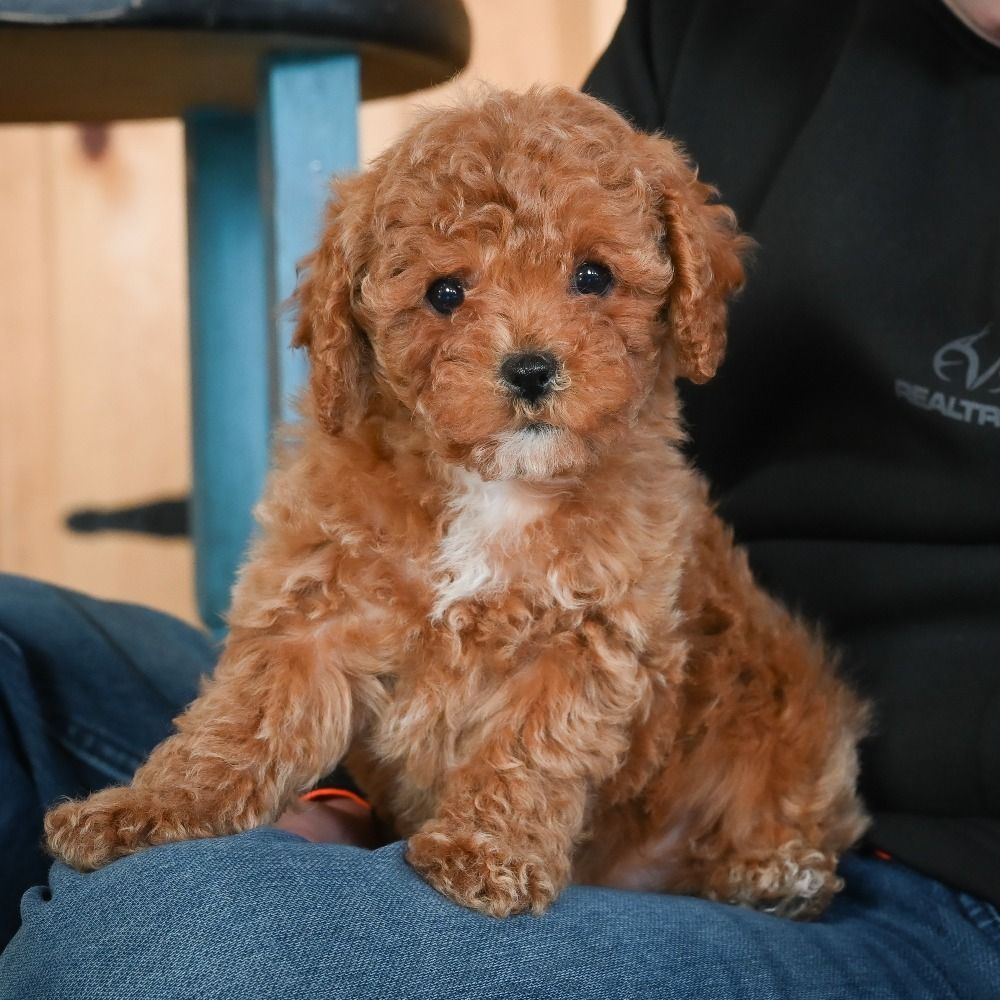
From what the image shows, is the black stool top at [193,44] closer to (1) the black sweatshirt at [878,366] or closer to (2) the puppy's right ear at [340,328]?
(1) the black sweatshirt at [878,366]

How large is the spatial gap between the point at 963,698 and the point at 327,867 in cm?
104

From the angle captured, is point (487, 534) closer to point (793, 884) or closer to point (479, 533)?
point (479, 533)

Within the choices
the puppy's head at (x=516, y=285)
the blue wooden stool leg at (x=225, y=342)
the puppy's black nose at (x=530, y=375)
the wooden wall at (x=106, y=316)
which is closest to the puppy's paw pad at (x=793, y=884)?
the puppy's head at (x=516, y=285)

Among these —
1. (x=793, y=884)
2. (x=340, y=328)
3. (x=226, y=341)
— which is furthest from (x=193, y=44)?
(x=793, y=884)

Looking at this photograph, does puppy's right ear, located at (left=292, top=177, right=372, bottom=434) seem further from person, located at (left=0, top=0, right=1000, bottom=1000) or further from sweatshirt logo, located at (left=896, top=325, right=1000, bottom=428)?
sweatshirt logo, located at (left=896, top=325, right=1000, bottom=428)

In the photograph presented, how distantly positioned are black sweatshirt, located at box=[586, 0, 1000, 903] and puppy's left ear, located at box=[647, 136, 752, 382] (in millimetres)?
363

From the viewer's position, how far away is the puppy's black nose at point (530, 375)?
5.91 ft

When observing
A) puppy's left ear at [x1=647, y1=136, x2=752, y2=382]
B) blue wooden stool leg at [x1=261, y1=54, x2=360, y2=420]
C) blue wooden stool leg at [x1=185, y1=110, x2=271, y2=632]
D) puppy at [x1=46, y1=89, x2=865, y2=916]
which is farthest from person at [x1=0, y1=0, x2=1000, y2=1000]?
blue wooden stool leg at [x1=185, y1=110, x2=271, y2=632]

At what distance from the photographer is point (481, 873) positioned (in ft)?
5.85

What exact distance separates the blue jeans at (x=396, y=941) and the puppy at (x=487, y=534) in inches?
2.8

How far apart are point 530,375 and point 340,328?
35 centimetres

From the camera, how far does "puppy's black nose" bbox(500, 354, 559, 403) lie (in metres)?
1.80

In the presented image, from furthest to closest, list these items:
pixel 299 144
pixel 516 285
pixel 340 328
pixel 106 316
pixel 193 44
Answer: pixel 106 316, pixel 299 144, pixel 193 44, pixel 340 328, pixel 516 285

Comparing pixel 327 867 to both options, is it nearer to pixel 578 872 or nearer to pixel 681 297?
pixel 578 872
